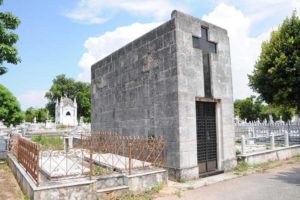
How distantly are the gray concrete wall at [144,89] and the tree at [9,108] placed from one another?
988 inches

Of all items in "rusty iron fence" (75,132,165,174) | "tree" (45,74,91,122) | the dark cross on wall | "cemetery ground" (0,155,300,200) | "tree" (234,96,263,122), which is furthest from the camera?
"tree" (45,74,91,122)

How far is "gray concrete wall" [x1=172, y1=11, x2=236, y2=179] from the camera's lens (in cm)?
861

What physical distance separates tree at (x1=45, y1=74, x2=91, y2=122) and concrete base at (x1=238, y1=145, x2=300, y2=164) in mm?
67862

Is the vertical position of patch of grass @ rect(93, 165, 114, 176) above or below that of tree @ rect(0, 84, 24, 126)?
below

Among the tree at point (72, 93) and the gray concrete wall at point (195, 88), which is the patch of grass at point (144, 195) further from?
the tree at point (72, 93)

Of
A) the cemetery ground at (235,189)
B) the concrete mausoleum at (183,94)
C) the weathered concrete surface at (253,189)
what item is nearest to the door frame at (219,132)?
the concrete mausoleum at (183,94)

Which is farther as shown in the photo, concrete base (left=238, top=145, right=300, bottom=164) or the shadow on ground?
concrete base (left=238, top=145, right=300, bottom=164)

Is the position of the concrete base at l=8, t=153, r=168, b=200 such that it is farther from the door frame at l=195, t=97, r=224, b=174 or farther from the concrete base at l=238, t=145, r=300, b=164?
the concrete base at l=238, t=145, r=300, b=164

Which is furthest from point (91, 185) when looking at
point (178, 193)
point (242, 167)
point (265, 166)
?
point (265, 166)

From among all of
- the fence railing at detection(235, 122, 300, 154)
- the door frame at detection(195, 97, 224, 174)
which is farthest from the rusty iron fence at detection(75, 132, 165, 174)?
the fence railing at detection(235, 122, 300, 154)

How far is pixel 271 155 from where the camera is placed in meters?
12.2

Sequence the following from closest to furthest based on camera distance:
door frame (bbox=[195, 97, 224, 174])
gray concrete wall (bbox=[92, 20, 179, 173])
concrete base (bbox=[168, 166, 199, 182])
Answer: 1. concrete base (bbox=[168, 166, 199, 182])
2. gray concrete wall (bbox=[92, 20, 179, 173])
3. door frame (bbox=[195, 97, 224, 174])

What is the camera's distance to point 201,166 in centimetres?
930

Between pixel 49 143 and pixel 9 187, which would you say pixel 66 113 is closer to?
pixel 49 143
